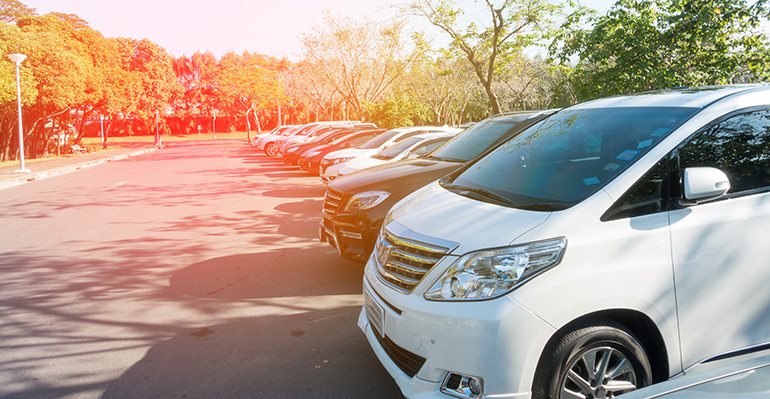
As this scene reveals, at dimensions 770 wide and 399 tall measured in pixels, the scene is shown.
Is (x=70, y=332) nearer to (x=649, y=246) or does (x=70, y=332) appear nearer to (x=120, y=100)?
(x=649, y=246)

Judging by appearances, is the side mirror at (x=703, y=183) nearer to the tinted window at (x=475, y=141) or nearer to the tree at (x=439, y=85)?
the tinted window at (x=475, y=141)

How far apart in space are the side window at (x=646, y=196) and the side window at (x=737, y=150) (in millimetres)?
164

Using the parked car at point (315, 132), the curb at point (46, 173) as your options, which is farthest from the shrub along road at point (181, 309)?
the parked car at point (315, 132)

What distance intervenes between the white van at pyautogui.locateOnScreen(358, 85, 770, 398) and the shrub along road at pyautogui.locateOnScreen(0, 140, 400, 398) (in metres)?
0.98

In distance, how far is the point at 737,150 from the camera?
10.7ft

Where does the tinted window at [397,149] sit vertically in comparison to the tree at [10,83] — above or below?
below

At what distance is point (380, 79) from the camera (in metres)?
34.8

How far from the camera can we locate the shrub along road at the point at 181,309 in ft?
12.6

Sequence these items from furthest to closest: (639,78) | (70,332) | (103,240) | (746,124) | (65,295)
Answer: (639,78), (103,240), (65,295), (70,332), (746,124)

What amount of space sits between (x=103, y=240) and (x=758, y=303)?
Answer: 8583 mm

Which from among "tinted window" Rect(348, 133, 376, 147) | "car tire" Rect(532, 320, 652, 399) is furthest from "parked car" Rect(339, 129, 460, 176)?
"car tire" Rect(532, 320, 652, 399)

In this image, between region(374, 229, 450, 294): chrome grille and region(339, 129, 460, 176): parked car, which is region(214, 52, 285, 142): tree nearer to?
region(339, 129, 460, 176): parked car

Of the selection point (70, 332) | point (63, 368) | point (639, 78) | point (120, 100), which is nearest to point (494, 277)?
point (63, 368)

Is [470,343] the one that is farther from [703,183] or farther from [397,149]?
[397,149]
